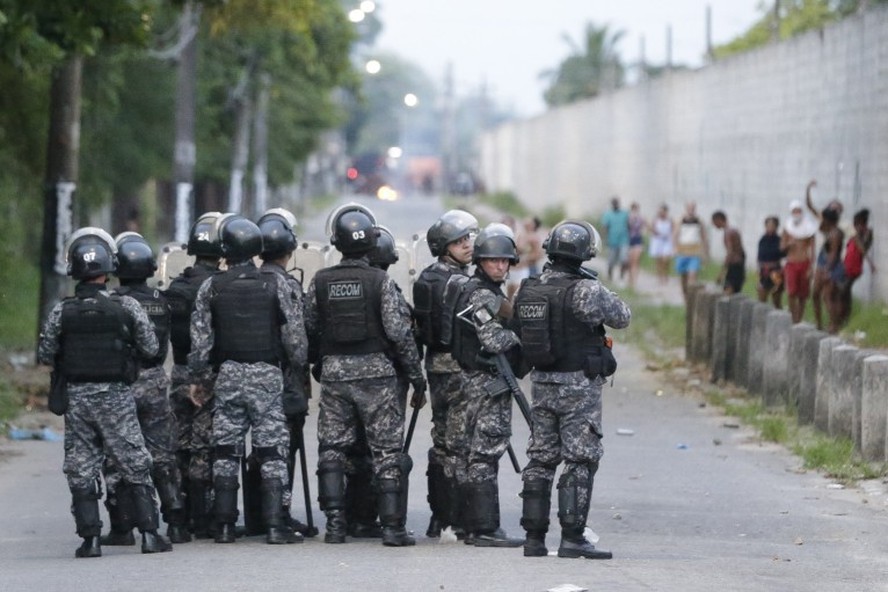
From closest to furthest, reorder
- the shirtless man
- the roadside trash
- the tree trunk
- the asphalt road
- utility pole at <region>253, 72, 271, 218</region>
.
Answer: the asphalt road → the roadside trash → the tree trunk → the shirtless man → utility pole at <region>253, 72, 271, 218</region>

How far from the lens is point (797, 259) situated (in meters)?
23.9

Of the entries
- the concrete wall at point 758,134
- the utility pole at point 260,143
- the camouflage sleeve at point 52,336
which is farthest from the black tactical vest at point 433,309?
the utility pole at point 260,143

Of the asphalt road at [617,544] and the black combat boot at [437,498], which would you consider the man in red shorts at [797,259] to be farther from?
the black combat boot at [437,498]

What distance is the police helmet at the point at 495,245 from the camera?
11141 mm

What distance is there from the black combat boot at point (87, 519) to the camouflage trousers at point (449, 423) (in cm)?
196

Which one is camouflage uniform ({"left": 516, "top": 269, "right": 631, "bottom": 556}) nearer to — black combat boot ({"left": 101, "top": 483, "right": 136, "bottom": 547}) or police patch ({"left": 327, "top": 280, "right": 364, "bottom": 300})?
police patch ({"left": 327, "top": 280, "right": 364, "bottom": 300})

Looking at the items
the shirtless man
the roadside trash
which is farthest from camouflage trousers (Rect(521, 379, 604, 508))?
the shirtless man

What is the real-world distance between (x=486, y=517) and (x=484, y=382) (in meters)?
0.77

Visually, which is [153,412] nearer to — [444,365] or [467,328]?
[444,365]

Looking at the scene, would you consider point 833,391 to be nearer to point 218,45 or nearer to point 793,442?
point 793,442

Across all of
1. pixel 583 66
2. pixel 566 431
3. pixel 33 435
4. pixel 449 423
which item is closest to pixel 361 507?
pixel 449 423

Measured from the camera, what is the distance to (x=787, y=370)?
1855 centimetres

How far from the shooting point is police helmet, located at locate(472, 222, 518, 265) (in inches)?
439

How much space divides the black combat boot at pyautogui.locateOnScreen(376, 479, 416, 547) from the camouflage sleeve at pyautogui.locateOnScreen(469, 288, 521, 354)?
993mm
